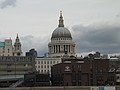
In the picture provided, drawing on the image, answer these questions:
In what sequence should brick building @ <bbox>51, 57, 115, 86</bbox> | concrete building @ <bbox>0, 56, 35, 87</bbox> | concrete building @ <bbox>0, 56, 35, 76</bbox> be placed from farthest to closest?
1. concrete building @ <bbox>0, 56, 35, 76</bbox>
2. concrete building @ <bbox>0, 56, 35, 87</bbox>
3. brick building @ <bbox>51, 57, 115, 86</bbox>

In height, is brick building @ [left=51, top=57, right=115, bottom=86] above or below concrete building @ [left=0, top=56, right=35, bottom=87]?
below

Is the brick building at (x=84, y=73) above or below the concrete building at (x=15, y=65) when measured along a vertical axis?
below

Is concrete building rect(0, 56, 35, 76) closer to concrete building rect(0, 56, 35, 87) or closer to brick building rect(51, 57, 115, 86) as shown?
concrete building rect(0, 56, 35, 87)

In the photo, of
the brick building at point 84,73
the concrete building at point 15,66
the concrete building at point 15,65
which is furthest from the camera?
the concrete building at point 15,65

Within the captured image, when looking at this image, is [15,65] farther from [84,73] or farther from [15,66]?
[84,73]

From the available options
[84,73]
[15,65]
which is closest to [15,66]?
[15,65]

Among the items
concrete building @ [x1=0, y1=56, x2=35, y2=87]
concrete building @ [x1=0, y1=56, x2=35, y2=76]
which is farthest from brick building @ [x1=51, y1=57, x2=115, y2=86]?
concrete building @ [x1=0, y1=56, x2=35, y2=76]

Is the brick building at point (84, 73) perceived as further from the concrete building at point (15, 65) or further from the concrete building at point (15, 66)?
the concrete building at point (15, 65)

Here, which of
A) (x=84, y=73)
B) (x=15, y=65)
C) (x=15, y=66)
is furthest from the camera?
(x=15, y=65)

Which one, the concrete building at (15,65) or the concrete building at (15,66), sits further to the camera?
the concrete building at (15,65)

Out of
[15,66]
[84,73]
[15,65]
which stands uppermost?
[15,65]

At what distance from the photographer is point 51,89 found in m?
94.4

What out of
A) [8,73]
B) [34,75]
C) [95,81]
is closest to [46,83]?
[34,75]

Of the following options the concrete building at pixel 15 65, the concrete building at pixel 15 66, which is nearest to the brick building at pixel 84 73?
the concrete building at pixel 15 66
